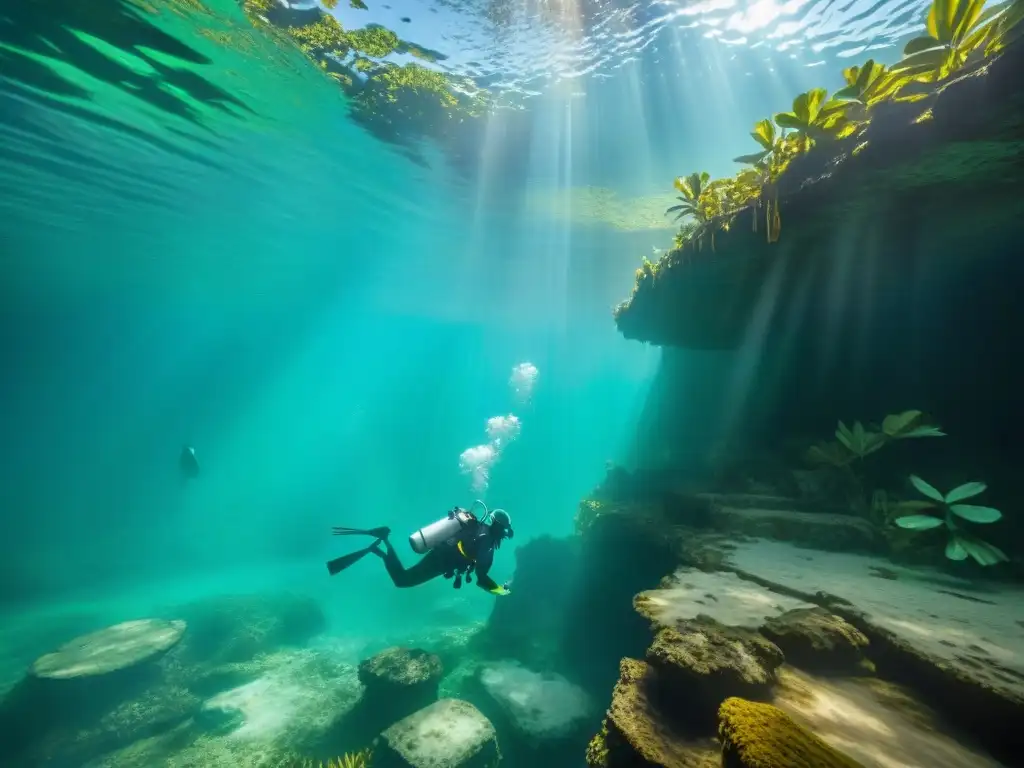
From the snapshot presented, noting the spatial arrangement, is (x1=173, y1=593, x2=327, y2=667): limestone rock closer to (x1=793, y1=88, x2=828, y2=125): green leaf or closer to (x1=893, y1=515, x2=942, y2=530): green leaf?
(x1=893, y1=515, x2=942, y2=530): green leaf

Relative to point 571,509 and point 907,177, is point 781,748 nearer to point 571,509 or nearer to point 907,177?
point 907,177

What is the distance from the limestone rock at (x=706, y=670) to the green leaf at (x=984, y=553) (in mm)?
4013

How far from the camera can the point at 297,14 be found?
30.7 feet

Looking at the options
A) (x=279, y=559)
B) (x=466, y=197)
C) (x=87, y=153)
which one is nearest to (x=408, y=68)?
(x=466, y=197)

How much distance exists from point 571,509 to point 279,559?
40580 millimetres

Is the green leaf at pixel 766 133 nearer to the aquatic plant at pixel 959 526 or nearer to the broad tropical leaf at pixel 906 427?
the broad tropical leaf at pixel 906 427

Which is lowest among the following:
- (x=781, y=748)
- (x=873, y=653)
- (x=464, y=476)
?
(x=464, y=476)

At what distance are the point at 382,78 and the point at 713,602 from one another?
13.9m

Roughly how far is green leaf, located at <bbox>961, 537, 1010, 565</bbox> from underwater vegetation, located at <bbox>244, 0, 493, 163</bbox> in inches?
539

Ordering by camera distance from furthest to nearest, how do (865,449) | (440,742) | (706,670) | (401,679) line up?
(401,679) < (440,742) < (865,449) < (706,670)

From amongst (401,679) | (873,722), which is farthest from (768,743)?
(401,679)

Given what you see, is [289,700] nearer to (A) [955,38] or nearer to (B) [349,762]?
(B) [349,762]

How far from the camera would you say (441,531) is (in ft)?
21.6

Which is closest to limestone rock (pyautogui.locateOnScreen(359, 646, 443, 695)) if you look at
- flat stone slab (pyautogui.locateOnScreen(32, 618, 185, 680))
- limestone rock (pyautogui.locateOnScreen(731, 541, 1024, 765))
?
flat stone slab (pyautogui.locateOnScreen(32, 618, 185, 680))
